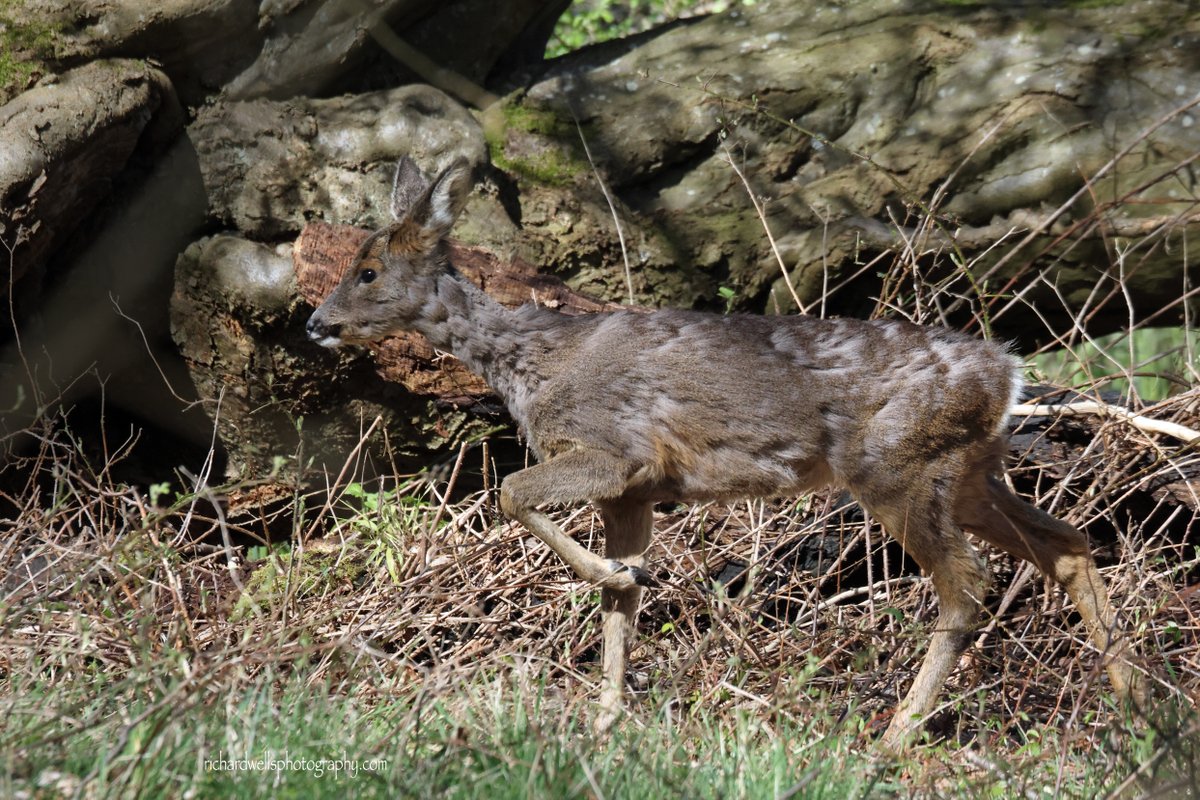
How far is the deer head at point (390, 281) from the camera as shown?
5.66 metres

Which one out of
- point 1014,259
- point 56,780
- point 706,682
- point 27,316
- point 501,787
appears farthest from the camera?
point 1014,259

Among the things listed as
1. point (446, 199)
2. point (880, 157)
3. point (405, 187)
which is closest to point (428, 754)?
point (446, 199)

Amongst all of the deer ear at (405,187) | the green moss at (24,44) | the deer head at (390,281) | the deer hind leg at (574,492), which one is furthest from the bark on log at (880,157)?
the green moss at (24,44)

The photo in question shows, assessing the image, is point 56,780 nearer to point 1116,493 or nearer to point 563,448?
point 563,448

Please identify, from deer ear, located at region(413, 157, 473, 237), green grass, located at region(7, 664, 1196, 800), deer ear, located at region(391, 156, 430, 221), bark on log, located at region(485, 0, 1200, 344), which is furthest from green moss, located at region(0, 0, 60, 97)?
green grass, located at region(7, 664, 1196, 800)

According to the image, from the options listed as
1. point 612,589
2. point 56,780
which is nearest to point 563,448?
point 612,589

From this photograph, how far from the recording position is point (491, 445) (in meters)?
7.16

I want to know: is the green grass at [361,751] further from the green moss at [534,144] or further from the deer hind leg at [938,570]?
the green moss at [534,144]

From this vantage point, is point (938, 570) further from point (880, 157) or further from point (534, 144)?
point (534, 144)

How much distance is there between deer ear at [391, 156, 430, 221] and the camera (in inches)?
230

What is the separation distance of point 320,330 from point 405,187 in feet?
2.63

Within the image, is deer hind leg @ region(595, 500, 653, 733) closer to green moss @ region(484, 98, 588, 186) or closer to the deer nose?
the deer nose

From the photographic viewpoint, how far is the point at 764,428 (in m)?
5.20

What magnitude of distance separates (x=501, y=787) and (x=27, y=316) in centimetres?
479
